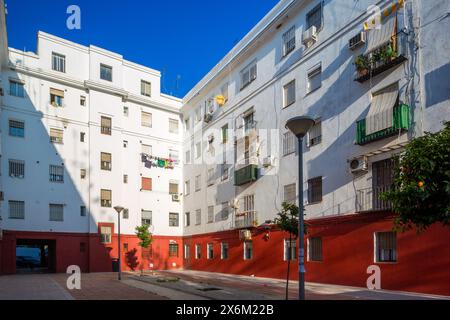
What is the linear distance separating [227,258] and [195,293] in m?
12.3

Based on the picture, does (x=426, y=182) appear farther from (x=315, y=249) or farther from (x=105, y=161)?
(x=105, y=161)

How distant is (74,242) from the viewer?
31.4m

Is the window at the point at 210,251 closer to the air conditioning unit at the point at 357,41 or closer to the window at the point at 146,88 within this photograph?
the window at the point at 146,88

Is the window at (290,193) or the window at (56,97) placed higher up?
the window at (56,97)

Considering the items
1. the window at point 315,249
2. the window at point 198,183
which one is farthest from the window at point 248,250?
the window at point 198,183

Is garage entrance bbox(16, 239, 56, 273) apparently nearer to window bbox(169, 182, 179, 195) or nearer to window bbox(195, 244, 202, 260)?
window bbox(169, 182, 179, 195)

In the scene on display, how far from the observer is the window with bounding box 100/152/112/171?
33281mm

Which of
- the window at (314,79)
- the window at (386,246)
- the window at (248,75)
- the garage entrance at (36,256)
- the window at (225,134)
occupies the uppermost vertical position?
the window at (248,75)

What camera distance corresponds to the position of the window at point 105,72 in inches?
1355

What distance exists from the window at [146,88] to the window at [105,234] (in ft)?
38.9

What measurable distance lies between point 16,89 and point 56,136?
423 centimetres

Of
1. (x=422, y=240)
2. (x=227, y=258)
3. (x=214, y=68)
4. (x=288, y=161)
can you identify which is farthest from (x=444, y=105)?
(x=214, y=68)

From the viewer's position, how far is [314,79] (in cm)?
2198

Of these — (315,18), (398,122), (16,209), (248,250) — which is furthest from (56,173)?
(398,122)
